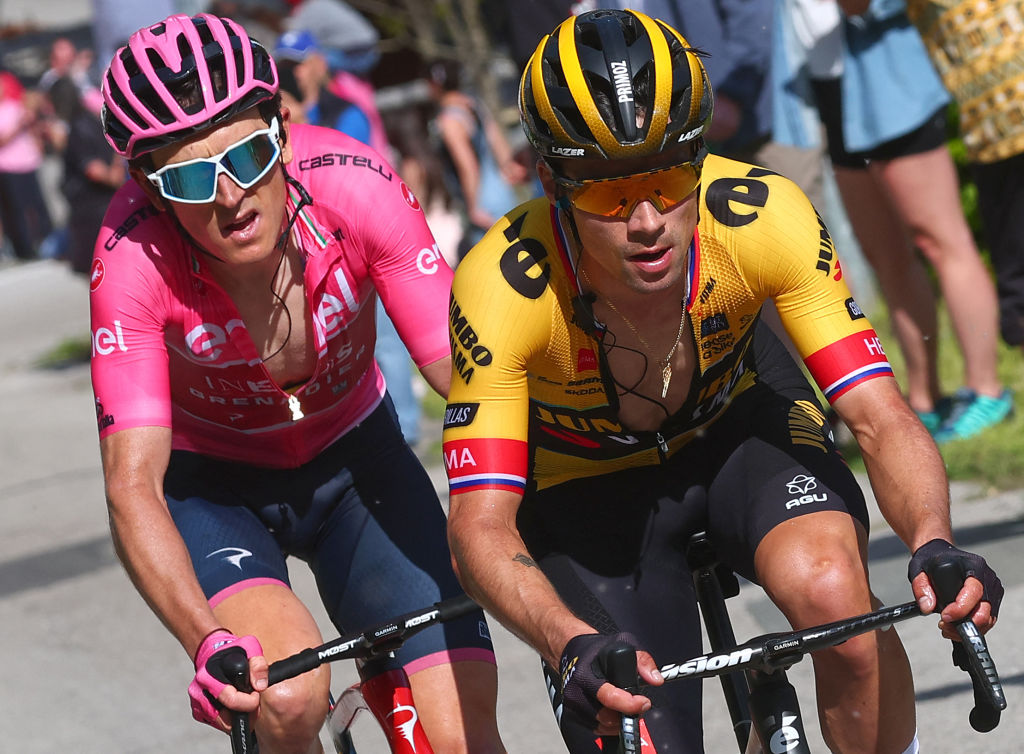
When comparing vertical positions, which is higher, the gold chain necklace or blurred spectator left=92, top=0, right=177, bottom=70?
blurred spectator left=92, top=0, right=177, bottom=70

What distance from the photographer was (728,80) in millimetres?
6016

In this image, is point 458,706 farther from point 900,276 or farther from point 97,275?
point 900,276

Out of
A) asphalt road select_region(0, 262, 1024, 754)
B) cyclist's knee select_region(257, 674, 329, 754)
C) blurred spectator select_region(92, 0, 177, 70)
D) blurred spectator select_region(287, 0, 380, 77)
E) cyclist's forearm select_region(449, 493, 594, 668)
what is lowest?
asphalt road select_region(0, 262, 1024, 754)

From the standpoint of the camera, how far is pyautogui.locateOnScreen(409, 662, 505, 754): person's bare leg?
3.49m

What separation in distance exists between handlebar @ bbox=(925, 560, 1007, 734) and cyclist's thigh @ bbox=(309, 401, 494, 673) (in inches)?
53.1

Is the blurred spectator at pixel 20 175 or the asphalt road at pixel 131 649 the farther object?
the blurred spectator at pixel 20 175

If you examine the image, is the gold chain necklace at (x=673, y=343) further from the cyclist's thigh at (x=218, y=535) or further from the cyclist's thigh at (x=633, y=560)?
the cyclist's thigh at (x=218, y=535)

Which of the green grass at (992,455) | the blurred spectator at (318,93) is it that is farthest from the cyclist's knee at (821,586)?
the blurred spectator at (318,93)

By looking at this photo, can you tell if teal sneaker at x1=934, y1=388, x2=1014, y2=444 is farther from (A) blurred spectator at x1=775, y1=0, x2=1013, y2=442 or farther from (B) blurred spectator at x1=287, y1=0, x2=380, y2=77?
(B) blurred spectator at x1=287, y1=0, x2=380, y2=77

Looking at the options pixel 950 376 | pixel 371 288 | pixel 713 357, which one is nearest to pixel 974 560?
pixel 713 357

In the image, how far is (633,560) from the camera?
3416 millimetres

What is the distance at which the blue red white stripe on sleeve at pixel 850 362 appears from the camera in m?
Answer: 3.14

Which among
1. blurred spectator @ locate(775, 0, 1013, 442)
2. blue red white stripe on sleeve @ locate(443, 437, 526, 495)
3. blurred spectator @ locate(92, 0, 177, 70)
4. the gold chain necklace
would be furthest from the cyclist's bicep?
blurred spectator @ locate(92, 0, 177, 70)

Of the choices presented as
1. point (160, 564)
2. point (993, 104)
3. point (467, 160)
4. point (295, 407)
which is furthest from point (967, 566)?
point (467, 160)
